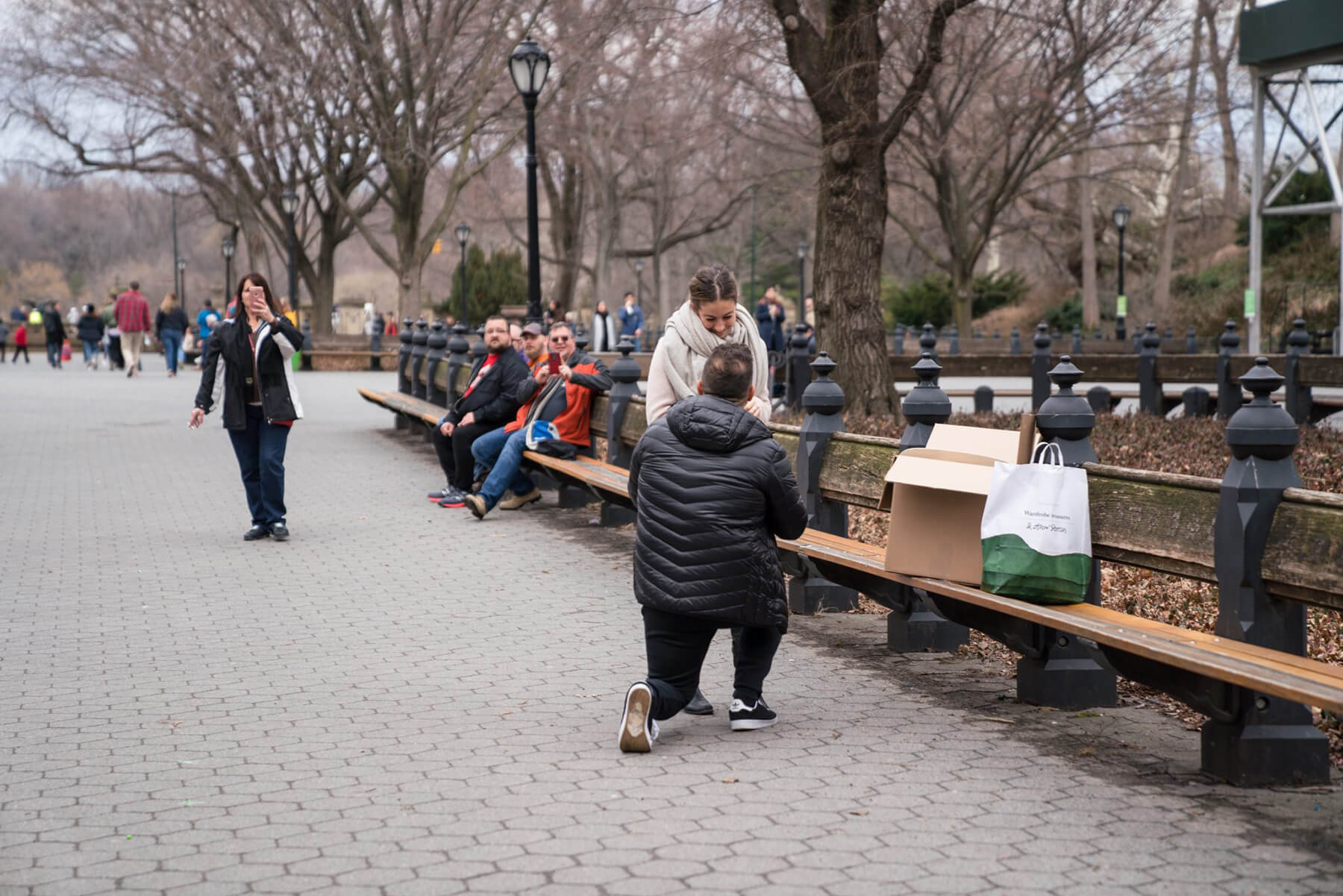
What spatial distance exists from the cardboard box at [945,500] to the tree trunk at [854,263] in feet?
30.0

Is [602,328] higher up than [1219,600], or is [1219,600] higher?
[602,328]

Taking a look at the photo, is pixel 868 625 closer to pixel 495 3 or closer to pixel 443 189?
pixel 495 3

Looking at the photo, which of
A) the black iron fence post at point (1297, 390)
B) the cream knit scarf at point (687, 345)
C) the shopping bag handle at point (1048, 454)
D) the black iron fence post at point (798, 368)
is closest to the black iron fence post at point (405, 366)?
the black iron fence post at point (798, 368)

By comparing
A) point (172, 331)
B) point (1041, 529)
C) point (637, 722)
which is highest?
point (172, 331)

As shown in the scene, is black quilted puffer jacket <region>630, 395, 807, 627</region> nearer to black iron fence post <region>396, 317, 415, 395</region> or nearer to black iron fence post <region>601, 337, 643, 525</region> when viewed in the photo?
black iron fence post <region>601, 337, 643, 525</region>

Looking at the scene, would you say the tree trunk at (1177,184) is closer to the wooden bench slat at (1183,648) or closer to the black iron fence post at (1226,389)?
the black iron fence post at (1226,389)

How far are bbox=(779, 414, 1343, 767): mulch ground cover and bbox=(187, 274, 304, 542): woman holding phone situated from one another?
3869 mm

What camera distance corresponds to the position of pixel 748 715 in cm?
539

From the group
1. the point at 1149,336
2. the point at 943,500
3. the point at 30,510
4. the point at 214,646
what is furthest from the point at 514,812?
the point at 1149,336

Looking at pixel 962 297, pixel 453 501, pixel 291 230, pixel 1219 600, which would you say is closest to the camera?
pixel 1219 600

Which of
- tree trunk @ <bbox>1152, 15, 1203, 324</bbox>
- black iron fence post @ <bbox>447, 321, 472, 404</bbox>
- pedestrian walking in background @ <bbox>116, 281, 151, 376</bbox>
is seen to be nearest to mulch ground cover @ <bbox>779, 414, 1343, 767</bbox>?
black iron fence post @ <bbox>447, 321, 472, 404</bbox>

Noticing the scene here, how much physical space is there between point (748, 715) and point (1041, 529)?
4.02 feet

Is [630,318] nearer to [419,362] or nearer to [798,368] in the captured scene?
[798,368]

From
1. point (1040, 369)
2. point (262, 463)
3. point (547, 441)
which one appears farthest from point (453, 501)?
point (1040, 369)
